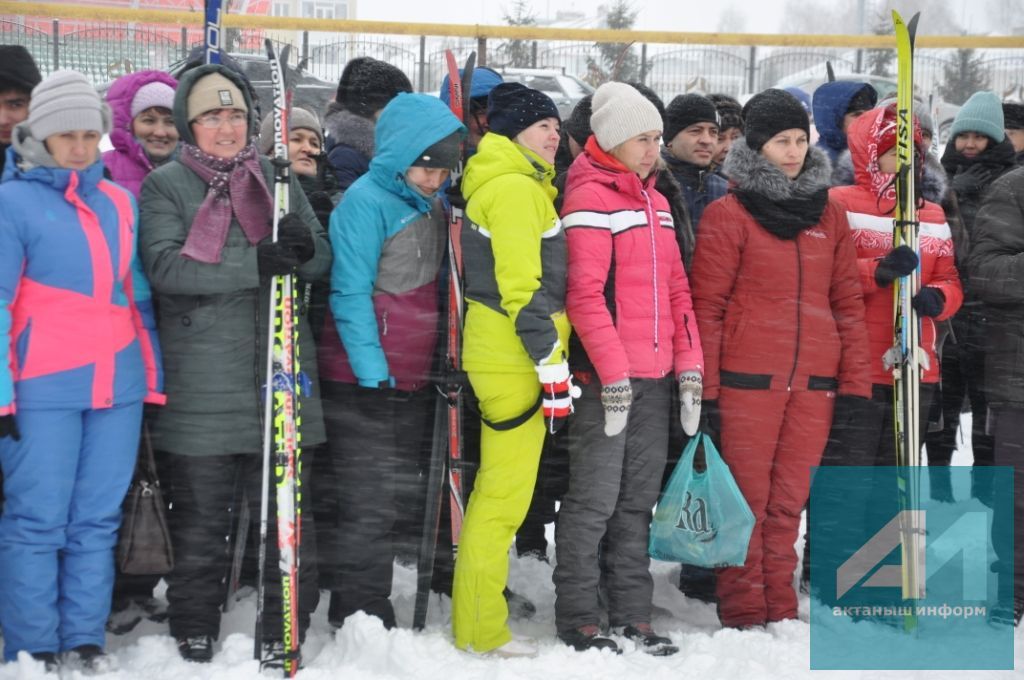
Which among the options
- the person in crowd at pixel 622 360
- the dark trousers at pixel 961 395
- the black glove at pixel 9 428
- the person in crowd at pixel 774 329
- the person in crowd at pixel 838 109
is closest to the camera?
the black glove at pixel 9 428

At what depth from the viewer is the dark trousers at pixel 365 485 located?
376cm

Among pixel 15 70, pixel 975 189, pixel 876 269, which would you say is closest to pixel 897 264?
pixel 876 269

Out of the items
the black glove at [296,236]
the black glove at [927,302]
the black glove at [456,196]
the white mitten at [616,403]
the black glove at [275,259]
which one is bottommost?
the white mitten at [616,403]

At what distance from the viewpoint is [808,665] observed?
12.2 ft

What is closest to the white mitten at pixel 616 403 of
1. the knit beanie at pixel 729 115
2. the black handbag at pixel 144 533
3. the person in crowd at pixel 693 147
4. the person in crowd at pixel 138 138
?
the person in crowd at pixel 693 147

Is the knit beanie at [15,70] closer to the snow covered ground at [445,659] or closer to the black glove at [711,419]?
the snow covered ground at [445,659]

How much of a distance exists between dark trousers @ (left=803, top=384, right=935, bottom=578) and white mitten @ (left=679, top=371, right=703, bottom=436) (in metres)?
0.70

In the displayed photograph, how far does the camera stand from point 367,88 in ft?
14.7

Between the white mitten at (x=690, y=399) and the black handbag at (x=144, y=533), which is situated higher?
the white mitten at (x=690, y=399)

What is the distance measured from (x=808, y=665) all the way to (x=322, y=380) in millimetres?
2142

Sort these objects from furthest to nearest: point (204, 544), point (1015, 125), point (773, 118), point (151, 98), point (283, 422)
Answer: point (1015, 125)
point (151, 98)
point (773, 118)
point (204, 544)
point (283, 422)

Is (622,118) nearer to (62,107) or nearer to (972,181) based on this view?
(62,107)

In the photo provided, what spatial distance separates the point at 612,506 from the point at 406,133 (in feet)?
5.28

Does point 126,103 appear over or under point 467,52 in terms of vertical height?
under
